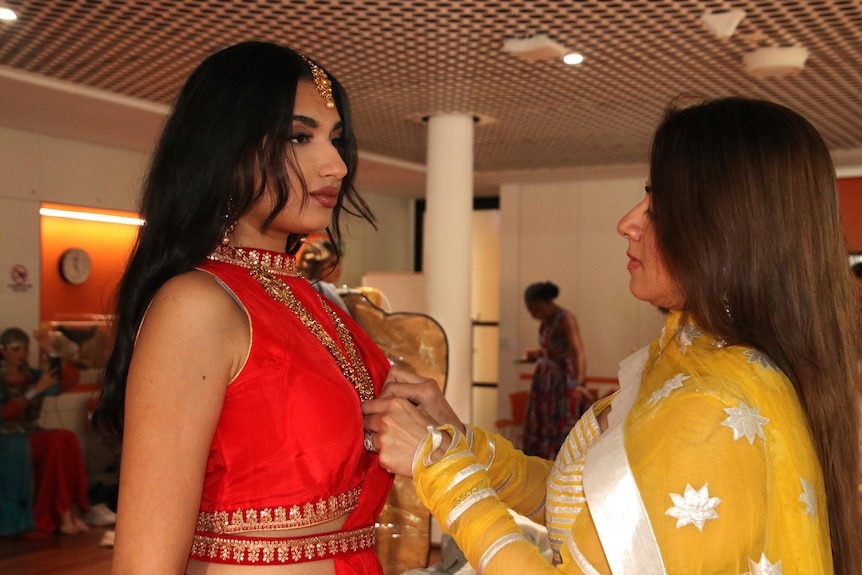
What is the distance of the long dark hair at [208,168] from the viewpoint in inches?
51.9

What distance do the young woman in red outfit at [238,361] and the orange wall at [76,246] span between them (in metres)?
5.24

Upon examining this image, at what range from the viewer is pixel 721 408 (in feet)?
3.88

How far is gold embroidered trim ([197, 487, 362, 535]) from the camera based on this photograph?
1.27 m

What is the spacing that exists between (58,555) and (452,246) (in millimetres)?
2943

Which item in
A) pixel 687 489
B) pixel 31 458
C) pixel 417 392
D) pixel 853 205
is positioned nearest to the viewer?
pixel 687 489

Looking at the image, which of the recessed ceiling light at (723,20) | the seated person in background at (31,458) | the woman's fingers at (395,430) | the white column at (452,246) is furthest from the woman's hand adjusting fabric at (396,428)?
the seated person in background at (31,458)

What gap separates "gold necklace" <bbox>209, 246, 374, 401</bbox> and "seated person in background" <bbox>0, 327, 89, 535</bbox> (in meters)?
4.65

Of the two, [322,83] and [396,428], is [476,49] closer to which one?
[322,83]

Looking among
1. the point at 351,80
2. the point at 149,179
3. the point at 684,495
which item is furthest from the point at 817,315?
the point at 351,80

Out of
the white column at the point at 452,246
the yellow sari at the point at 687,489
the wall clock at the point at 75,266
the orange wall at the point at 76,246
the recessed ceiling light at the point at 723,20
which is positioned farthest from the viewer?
the wall clock at the point at 75,266

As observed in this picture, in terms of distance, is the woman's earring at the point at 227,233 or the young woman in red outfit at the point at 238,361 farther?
the woman's earring at the point at 227,233

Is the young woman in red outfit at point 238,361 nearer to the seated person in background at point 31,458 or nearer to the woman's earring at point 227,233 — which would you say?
the woman's earring at point 227,233

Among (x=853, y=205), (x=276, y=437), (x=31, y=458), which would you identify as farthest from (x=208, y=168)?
(x=853, y=205)

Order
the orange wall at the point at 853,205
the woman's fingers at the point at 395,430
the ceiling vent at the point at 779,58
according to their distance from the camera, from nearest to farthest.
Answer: the woman's fingers at the point at 395,430
the ceiling vent at the point at 779,58
the orange wall at the point at 853,205
